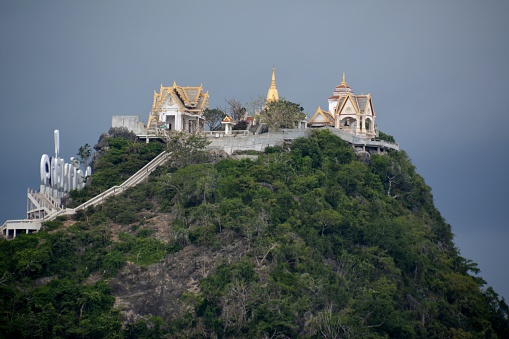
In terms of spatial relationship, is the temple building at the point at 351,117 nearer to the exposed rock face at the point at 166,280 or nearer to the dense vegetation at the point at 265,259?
the dense vegetation at the point at 265,259

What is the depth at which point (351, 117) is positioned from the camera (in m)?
101

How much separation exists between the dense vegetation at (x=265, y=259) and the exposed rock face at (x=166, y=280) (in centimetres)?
27

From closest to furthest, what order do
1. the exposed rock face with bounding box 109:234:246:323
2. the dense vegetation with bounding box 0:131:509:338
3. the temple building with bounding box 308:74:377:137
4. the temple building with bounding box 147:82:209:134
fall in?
the dense vegetation with bounding box 0:131:509:338 < the exposed rock face with bounding box 109:234:246:323 < the temple building with bounding box 147:82:209:134 < the temple building with bounding box 308:74:377:137

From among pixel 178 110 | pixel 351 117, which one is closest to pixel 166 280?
pixel 178 110

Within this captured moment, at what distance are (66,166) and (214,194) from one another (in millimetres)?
10980

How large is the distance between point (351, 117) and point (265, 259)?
22.6 metres

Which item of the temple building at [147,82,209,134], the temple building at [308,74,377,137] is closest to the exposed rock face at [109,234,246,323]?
the temple building at [147,82,209,134]

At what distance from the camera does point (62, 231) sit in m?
83.8

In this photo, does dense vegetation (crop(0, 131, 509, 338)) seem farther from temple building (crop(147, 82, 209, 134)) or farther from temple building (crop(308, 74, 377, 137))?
Result: temple building (crop(308, 74, 377, 137))

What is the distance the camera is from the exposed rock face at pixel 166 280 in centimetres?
7919

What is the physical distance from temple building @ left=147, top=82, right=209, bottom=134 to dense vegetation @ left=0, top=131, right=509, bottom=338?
4224 mm

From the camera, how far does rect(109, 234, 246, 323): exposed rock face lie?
7919cm

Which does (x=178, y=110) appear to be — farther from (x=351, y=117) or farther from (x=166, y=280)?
(x=166, y=280)

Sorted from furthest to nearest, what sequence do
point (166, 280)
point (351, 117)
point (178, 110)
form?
point (351, 117) < point (178, 110) < point (166, 280)
